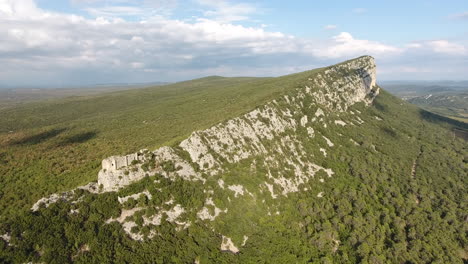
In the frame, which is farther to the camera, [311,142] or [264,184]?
[311,142]

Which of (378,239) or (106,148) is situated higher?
(106,148)

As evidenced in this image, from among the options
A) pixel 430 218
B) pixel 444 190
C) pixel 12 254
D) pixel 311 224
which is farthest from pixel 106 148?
pixel 444 190

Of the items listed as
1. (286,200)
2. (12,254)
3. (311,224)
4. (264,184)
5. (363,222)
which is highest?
(12,254)

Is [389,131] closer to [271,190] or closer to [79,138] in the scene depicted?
[271,190]

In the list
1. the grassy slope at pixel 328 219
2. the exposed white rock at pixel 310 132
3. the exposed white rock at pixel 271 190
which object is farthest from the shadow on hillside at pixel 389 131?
the exposed white rock at pixel 271 190

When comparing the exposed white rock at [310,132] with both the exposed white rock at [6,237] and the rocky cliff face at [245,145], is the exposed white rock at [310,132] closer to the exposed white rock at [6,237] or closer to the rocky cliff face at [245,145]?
the rocky cliff face at [245,145]

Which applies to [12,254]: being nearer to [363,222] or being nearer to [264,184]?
[264,184]

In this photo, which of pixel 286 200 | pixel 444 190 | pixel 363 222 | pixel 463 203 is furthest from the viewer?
pixel 444 190

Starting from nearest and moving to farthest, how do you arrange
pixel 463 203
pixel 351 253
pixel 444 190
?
pixel 351 253, pixel 463 203, pixel 444 190
